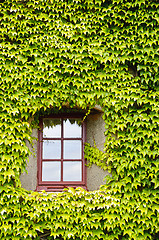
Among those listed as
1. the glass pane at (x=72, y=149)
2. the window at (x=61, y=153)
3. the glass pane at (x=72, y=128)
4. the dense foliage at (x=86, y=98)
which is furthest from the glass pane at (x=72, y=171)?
the glass pane at (x=72, y=128)

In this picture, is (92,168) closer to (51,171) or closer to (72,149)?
(72,149)

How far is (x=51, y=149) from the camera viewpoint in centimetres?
440

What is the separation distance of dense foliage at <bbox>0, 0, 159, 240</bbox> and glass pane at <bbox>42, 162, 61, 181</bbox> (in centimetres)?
46

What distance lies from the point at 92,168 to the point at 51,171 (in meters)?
0.66

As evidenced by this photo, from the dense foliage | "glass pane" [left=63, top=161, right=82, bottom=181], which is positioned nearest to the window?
"glass pane" [left=63, top=161, right=82, bottom=181]

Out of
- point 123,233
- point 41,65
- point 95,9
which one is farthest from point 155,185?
point 95,9

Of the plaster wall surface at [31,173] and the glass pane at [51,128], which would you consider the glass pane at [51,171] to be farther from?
the glass pane at [51,128]

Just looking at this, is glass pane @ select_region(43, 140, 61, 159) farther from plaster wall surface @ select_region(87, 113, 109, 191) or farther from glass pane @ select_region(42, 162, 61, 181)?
plaster wall surface @ select_region(87, 113, 109, 191)

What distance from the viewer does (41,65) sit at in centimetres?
404

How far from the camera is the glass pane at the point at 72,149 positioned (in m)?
4.40

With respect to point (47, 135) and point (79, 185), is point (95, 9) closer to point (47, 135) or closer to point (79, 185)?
point (47, 135)

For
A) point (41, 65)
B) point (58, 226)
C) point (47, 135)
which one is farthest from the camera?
point (47, 135)

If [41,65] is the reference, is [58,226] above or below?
below

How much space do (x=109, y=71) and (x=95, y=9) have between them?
981 mm
